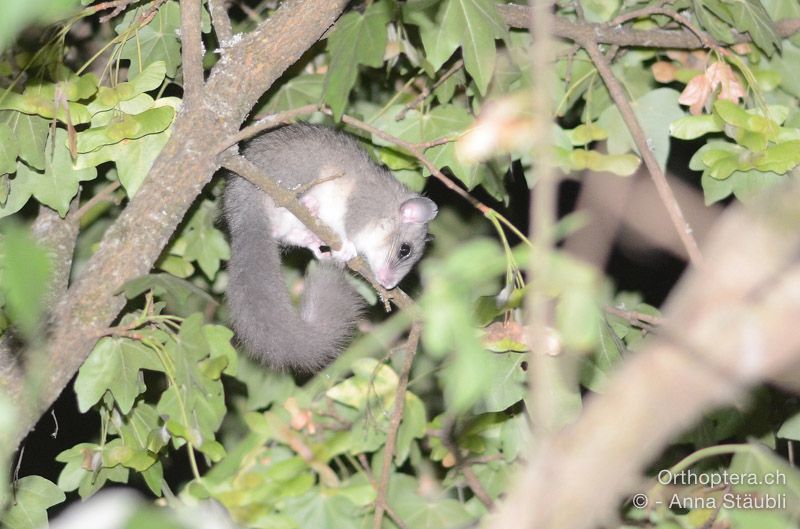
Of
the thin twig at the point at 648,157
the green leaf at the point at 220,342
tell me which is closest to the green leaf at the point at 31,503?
the green leaf at the point at 220,342

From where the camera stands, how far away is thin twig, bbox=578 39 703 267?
8.76 feet

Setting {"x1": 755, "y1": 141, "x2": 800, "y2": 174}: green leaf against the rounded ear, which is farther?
the rounded ear

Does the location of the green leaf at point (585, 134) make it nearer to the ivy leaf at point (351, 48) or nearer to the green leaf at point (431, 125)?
the green leaf at point (431, 125)

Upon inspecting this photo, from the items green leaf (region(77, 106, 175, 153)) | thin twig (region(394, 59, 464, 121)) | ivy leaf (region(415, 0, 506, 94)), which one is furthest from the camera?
thin twig (region(394, 59, 464, 121))

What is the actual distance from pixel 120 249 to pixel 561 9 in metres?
1.93

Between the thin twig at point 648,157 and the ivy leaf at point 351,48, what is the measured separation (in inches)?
30.4

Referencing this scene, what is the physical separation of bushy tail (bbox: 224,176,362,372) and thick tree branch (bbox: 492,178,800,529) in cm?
206

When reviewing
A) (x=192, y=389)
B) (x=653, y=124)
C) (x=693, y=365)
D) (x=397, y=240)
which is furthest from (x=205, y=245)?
(x=693, y=365)

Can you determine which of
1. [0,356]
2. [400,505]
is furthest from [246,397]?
[0,356]

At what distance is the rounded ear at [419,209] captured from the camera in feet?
11.0

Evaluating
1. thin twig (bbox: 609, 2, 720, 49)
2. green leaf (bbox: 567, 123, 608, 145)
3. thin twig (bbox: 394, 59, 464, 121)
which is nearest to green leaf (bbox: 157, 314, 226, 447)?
thin twig (bbox: 394, 59, 464, 121)

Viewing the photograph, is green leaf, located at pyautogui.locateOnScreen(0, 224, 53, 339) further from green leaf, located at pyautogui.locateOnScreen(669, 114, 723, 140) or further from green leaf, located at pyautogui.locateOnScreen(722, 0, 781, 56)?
green leaf, located at pyautogui.locateOnScreen(722, 0, 781, 56)

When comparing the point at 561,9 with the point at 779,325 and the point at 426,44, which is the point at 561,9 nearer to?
the point at 426,44

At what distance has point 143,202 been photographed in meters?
2.44
